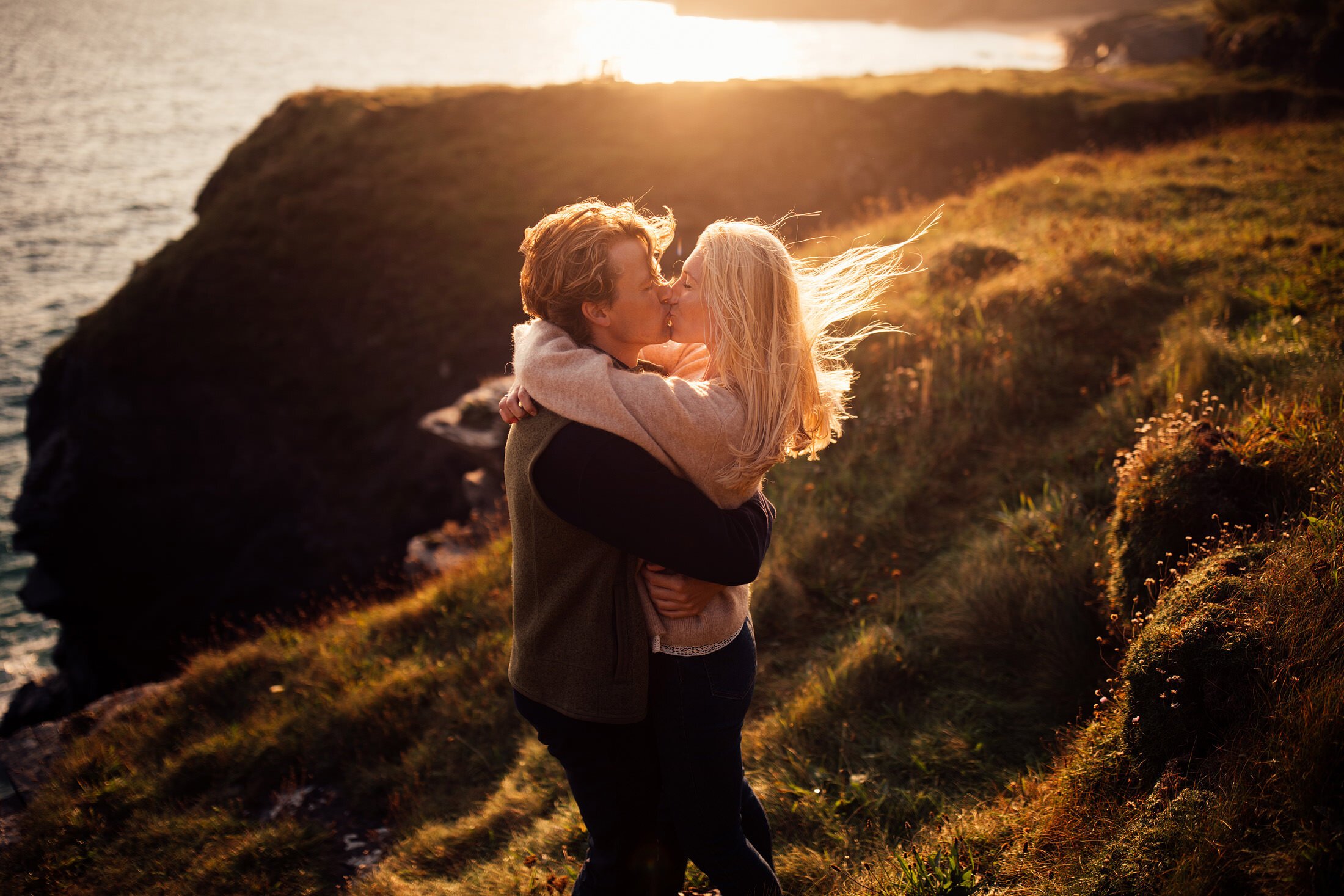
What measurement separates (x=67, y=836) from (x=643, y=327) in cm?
594

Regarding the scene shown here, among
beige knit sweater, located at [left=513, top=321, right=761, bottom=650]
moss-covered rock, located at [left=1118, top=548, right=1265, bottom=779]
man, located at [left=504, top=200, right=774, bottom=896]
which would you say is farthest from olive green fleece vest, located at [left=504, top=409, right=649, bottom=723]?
moss-covered rock, located at [left=1118, top=548, right=1265, bottom=779]

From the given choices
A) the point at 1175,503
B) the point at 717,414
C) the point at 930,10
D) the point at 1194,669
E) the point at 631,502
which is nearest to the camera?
the point at 631,502

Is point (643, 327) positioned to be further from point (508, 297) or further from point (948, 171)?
point (948, 171)

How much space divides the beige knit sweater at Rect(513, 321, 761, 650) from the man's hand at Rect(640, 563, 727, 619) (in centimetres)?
6

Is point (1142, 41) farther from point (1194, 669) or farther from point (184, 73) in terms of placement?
point (184, 73)

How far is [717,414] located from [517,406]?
628mm

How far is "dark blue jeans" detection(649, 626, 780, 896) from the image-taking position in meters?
2.27

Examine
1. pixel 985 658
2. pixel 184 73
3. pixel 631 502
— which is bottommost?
pixel 985 658

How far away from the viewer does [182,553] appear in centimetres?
1855

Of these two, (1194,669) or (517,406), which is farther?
(1194,669)

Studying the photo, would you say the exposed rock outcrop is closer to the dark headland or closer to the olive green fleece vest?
the dark headland

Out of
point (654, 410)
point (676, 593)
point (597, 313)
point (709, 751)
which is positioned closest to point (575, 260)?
point (597, 313)

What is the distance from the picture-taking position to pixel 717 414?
207cm

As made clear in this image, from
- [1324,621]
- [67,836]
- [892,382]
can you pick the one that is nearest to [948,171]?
[892,382]
